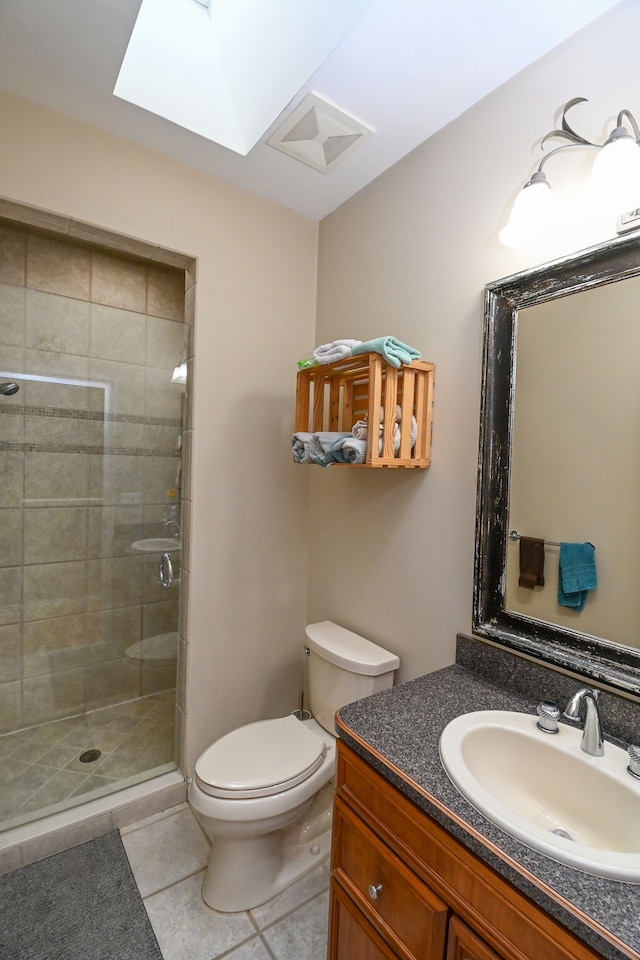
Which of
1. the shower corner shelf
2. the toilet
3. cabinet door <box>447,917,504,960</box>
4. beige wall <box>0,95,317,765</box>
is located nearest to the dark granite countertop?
cabinet door <box>447,917,504,960</box>

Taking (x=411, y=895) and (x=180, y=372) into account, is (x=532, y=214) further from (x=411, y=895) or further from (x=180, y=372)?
(x=411, y=895)

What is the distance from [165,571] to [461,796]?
61.4 inches

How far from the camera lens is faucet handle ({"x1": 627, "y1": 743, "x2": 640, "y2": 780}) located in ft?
2.84

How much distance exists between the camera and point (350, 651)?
1614 millimetres

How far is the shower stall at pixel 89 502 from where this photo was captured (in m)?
1.97

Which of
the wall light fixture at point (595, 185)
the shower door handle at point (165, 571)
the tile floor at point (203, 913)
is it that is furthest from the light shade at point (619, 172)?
the tile floor at point (203, 913)

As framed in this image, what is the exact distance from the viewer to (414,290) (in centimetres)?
158

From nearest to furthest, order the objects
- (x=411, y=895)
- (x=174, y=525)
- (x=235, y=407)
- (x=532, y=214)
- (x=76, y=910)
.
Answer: (x=411, y=895) → (x=532, y=214) → (x=76, y=910) → (x=235, y=407) → (x=174, y=525)

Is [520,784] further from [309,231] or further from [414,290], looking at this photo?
[309,231]

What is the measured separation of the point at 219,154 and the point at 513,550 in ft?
5.54

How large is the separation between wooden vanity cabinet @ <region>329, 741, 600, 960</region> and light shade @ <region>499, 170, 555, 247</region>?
4.39 feet

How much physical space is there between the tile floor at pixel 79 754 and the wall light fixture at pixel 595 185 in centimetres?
211

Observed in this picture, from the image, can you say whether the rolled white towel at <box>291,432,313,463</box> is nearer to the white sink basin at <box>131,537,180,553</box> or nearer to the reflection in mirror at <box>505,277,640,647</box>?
the reflection in mirror at <box>505,277,640,647</box>

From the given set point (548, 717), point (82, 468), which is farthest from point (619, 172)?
point (82, 468)
